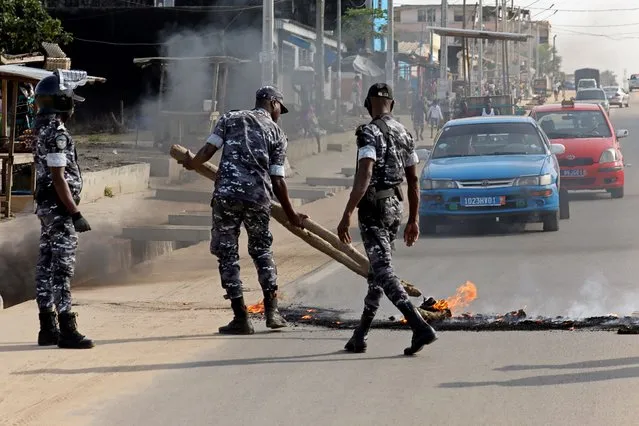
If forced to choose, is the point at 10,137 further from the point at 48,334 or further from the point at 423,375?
the point at 423,375

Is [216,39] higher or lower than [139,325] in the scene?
higher

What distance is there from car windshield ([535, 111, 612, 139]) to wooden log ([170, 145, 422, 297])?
1294 cm

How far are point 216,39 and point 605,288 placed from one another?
107 ft

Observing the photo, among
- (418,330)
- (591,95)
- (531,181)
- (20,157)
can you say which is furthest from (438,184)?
(591,95)

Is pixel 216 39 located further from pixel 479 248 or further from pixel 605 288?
pixel 605 288

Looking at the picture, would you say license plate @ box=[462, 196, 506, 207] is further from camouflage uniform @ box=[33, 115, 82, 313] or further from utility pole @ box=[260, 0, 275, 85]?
utility pole @ box=[260, 0, 275, 85]

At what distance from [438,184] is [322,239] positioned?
6.51 meters

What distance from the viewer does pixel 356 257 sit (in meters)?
10.4

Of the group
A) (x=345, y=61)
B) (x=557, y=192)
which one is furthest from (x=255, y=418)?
(x=345, y=61)

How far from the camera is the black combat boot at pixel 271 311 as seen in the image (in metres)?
9.42

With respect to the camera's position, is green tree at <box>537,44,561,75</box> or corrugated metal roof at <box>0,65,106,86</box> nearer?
corrugated metal roof at <box>0,65,106,86</box>

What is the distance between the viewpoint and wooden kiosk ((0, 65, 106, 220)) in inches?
728

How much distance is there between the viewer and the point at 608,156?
21.9m

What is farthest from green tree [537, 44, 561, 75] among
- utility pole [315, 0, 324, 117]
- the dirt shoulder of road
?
the dirt shoulder of road
